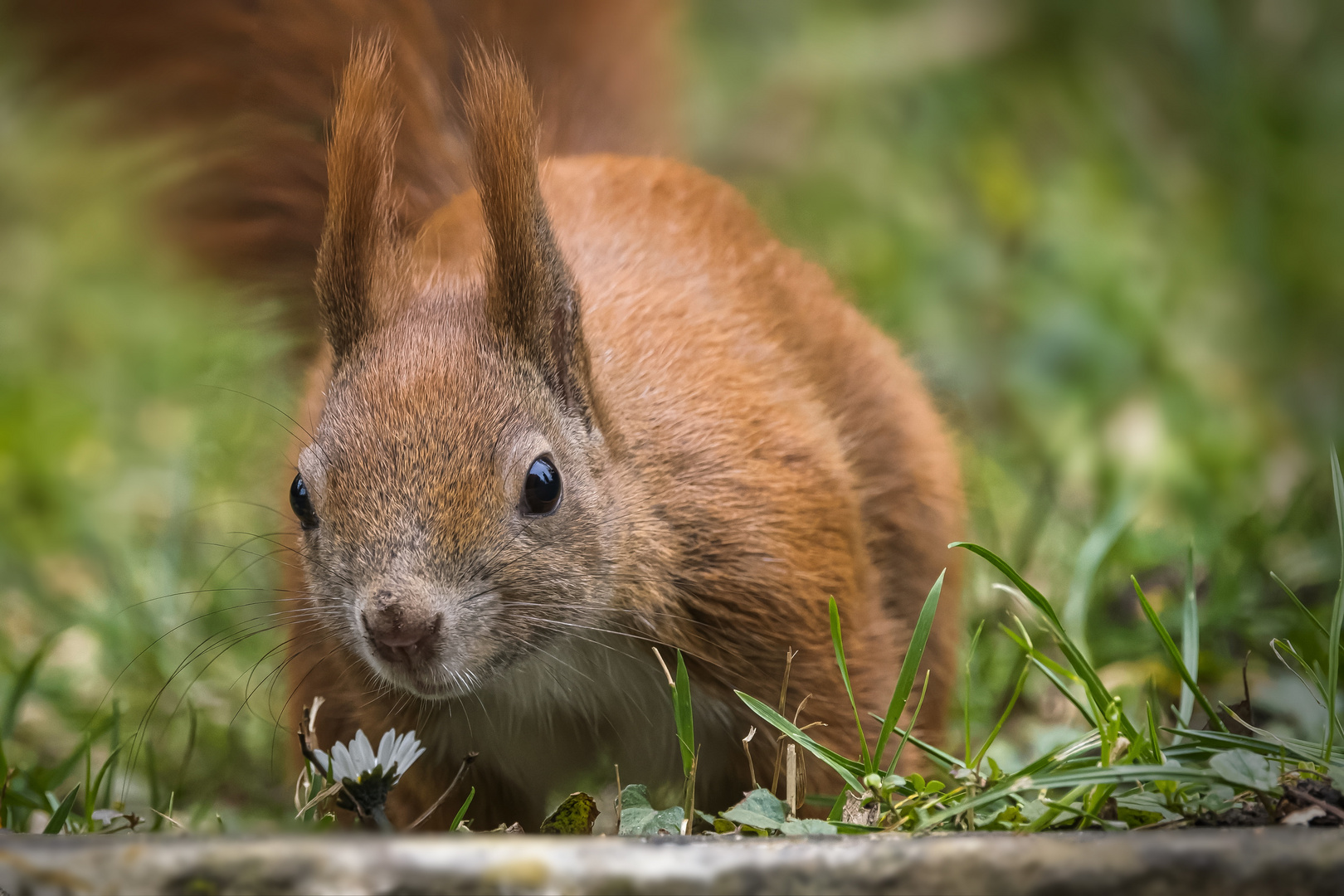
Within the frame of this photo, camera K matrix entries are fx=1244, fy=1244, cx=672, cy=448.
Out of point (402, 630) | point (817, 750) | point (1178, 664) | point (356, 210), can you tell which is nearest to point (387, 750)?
point (402, 630)

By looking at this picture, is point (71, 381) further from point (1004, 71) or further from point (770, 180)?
point (1004, 71)

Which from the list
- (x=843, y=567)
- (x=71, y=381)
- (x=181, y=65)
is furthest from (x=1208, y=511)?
(x=71, y=381)

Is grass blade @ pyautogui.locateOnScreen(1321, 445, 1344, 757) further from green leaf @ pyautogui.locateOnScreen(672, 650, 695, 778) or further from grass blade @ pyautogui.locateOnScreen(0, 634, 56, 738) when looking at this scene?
grass blade @ pyautogui.locateOnScreen(0, 634, 56, 738)

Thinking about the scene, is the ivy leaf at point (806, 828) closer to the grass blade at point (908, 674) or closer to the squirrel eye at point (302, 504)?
the grass blade at point (908, 674)

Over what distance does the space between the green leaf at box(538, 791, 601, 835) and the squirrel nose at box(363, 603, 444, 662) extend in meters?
0.33

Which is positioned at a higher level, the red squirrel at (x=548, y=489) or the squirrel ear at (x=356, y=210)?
the squirrel ear at (x=356, y=210)

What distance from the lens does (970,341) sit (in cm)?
508

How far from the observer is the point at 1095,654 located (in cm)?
321

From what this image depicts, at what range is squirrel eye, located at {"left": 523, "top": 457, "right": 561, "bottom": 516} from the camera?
2.09m

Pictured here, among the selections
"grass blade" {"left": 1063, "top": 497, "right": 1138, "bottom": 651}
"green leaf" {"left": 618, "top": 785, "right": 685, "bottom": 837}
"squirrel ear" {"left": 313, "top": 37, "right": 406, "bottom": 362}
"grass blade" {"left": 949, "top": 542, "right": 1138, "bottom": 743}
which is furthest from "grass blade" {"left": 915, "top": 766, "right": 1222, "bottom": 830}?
"grass blade" {"left": 1063, "top": 497, "right": 1138, "bottom": 651}

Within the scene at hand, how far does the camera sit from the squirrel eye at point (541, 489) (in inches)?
82.2

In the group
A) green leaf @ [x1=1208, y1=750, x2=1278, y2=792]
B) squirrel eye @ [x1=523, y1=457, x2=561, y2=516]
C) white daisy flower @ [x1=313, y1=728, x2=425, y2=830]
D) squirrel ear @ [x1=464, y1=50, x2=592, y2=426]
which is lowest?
green leaf @ [x1=1208, y1=750, x2=1278, y2=792]

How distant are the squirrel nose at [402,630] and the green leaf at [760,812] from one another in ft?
1.70

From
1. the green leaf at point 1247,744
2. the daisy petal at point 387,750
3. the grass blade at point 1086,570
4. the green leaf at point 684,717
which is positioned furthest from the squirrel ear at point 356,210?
the grass blade at point 1086,570
